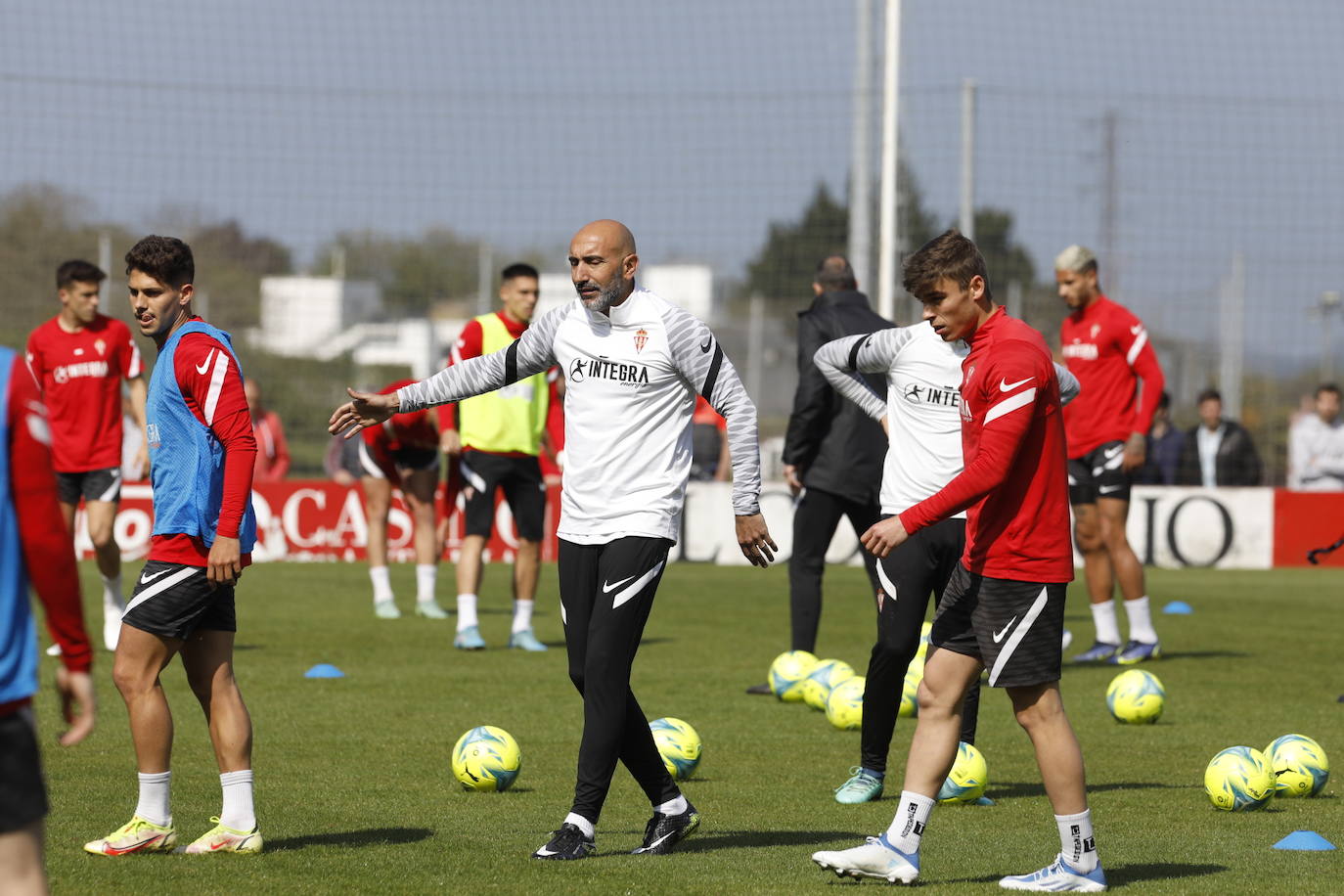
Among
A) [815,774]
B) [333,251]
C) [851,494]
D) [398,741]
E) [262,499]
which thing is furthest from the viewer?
[333,251]

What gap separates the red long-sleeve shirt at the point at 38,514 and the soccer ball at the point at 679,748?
4.14 m

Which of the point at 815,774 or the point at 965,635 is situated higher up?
the point at 965,635

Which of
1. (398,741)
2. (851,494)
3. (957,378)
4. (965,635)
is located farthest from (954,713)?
(851,494)

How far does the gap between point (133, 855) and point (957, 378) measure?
3.66 m

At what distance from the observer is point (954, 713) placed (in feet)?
18.4

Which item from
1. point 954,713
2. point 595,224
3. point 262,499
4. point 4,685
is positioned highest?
point 595,224

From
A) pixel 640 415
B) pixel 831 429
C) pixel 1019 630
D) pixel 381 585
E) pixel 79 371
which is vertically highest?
pixel 640 415

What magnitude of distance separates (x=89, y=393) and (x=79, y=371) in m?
0.18

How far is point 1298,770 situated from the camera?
7461 millimetres

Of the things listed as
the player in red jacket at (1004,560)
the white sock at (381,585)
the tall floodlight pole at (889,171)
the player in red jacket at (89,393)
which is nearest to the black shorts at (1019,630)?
the player in red jacket at (1004,560)

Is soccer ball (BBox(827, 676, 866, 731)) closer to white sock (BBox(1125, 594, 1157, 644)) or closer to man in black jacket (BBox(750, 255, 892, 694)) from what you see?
man in black jacket (BBox(750, 255, 892, 694))

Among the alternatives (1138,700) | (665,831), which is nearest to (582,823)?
(665,831)

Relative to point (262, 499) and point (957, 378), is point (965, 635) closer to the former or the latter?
point (957, 378)

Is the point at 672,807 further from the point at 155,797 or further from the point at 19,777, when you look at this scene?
the point at 19,777
